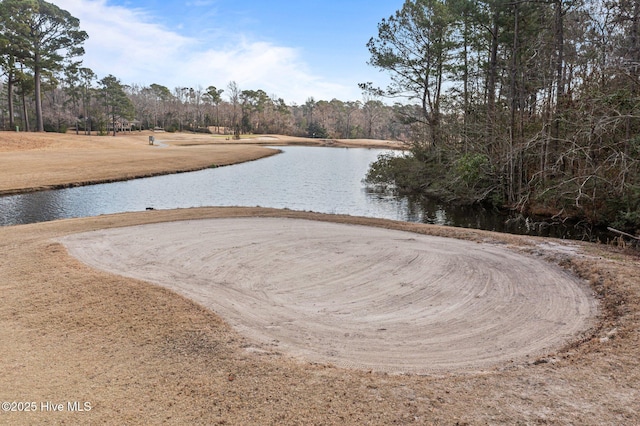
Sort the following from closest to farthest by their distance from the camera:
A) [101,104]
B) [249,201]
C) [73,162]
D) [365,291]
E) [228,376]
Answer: [228,376], [365,291], [249,201], [73,162], [101,104]

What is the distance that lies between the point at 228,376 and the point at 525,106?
20.0 metres

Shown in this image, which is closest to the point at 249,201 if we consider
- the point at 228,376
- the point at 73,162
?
the point at 228,376

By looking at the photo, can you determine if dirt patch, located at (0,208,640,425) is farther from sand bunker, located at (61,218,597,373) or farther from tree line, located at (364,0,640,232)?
tree line, located at (364,0,640,232)

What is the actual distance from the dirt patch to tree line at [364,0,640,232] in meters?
6.90

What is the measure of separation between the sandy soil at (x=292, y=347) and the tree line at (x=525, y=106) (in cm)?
489

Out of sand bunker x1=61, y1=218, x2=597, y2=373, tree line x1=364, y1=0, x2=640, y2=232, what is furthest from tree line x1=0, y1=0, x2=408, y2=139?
sand bunker x1=61, y1=218, x2=597, y2=373

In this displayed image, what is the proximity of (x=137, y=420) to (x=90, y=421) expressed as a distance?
349 millimetres

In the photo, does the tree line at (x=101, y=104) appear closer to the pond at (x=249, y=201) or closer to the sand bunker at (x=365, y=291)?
the pond at (x=249, y=201)

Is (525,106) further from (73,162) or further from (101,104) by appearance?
(101,104)

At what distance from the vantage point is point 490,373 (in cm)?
383

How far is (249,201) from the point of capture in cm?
1895


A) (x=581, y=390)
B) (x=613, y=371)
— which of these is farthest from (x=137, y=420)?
(x=613, y=371)

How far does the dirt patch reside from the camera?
3.14 metres

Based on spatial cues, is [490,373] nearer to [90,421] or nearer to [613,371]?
[613,371]
